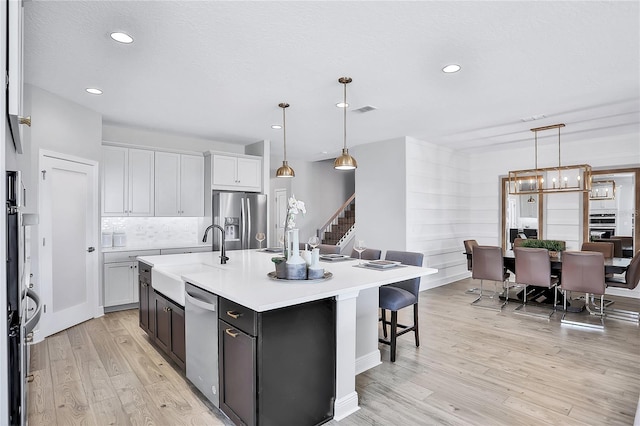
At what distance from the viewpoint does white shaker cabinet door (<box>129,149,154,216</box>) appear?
510cm

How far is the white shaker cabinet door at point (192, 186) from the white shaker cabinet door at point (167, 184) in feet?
0.27

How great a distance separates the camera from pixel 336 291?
2195mm

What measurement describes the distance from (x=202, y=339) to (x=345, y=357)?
102cm

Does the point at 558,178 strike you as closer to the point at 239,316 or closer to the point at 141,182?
the point at 239,316

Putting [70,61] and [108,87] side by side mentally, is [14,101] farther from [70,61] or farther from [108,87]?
[108,87]

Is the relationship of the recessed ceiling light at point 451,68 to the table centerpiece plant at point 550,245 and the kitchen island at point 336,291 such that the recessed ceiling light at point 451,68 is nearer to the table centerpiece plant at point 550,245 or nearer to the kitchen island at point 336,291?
the kitchen island at point 336,291

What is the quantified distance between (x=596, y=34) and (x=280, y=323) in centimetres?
310

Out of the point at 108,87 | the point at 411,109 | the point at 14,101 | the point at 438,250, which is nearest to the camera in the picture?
the point at 14,101

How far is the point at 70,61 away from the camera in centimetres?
306

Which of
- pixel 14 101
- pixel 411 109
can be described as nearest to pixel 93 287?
pixel 14 101

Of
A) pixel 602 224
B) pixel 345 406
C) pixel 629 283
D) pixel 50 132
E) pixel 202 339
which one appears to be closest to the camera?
pixel 345 406

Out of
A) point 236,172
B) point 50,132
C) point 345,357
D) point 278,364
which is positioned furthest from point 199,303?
point 236,172

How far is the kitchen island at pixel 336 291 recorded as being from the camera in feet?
6.75

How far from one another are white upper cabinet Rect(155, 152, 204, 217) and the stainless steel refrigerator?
1.04 feet
